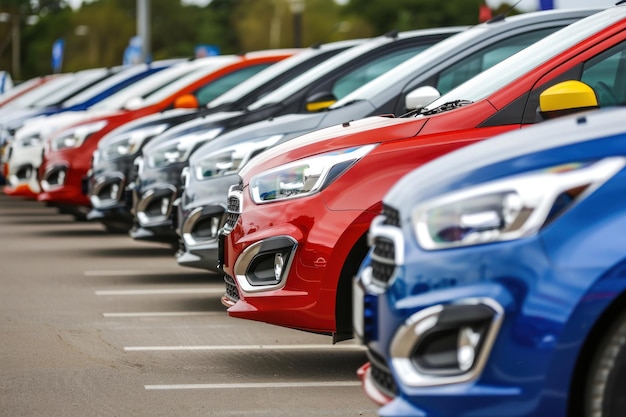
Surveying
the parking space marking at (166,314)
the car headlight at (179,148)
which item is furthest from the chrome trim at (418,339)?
the car headlight at (179,148)

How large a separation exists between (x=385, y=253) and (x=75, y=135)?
1053 cm

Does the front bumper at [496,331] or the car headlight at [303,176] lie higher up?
the car headlight at [303,176]

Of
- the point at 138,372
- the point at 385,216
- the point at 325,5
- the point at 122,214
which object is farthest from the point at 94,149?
the point at 325,5

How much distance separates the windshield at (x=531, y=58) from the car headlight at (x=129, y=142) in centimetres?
595

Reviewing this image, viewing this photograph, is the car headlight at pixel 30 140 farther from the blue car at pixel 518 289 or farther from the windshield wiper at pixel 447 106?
the blue car at pixel 518 289

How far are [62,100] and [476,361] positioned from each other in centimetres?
1729

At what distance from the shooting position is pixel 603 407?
13.0 feet

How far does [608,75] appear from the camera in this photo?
22.5ft

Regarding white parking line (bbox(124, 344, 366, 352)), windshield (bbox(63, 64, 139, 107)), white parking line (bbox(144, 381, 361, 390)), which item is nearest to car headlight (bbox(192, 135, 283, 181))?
white parking line (bbox(124, 344, 366, 352))

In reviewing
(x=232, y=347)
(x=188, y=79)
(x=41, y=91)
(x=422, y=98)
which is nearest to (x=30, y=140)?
(x=188, y=79)

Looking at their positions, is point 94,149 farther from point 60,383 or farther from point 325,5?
point 325,5

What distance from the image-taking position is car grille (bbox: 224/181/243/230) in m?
6.98

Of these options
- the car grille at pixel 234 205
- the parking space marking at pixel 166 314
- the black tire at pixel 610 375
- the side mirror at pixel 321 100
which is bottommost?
the parking space marking at pixel 166 314

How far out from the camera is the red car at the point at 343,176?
20.4 feet
